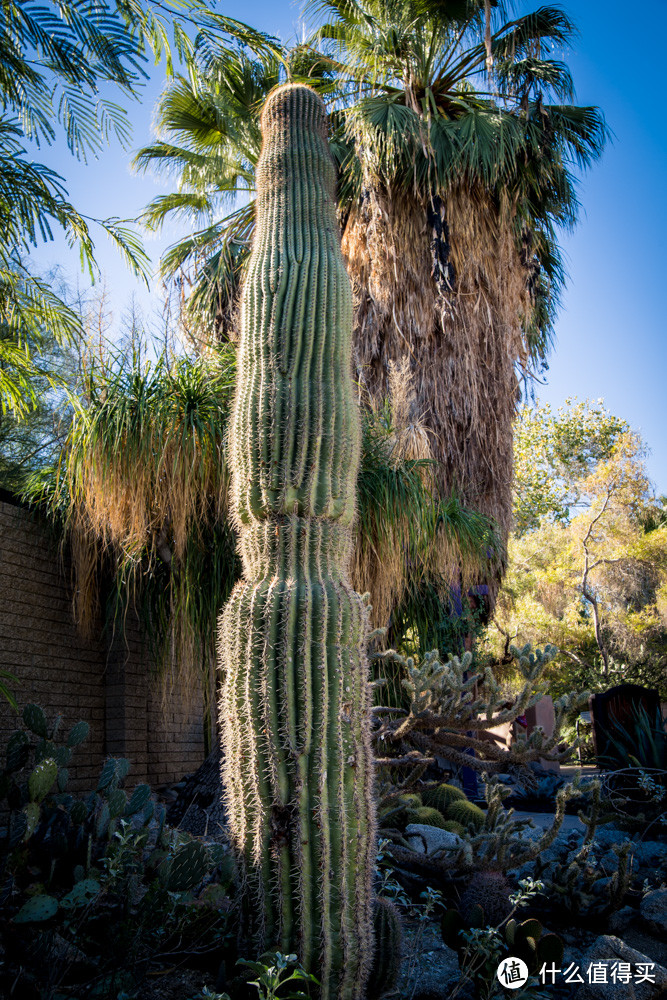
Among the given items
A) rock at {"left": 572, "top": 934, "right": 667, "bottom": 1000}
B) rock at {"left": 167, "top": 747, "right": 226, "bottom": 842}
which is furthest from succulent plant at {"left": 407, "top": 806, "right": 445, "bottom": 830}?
rock at {"left": 572, "top": 934, "right": 667, "bottom": 1000}

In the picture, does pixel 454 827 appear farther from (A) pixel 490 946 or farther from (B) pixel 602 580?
(B) pixel 602 580

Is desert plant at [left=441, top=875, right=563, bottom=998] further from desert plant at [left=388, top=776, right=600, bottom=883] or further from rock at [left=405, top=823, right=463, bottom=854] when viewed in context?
rock at [left=405, top=823, right=463, bottom=854]

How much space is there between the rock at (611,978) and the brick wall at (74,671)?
124 inches

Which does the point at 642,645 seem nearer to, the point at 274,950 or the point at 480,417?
the point at 480,417

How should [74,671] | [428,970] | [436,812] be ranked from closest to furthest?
[428,970] → [436,812] → [74,671]

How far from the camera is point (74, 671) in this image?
5691 mm

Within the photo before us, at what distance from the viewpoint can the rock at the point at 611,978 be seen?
9.14 feet

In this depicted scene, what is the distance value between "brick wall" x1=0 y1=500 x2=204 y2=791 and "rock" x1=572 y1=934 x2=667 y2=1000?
3.14m

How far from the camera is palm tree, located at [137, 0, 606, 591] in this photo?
24.2 feet

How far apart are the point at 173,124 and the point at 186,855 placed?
7.81m

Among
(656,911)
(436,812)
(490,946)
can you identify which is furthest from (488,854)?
(436,812)

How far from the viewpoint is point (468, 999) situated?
2828mm

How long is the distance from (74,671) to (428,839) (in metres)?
2.98

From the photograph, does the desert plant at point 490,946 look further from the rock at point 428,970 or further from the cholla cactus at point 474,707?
the cholla cactus at point 474,707
